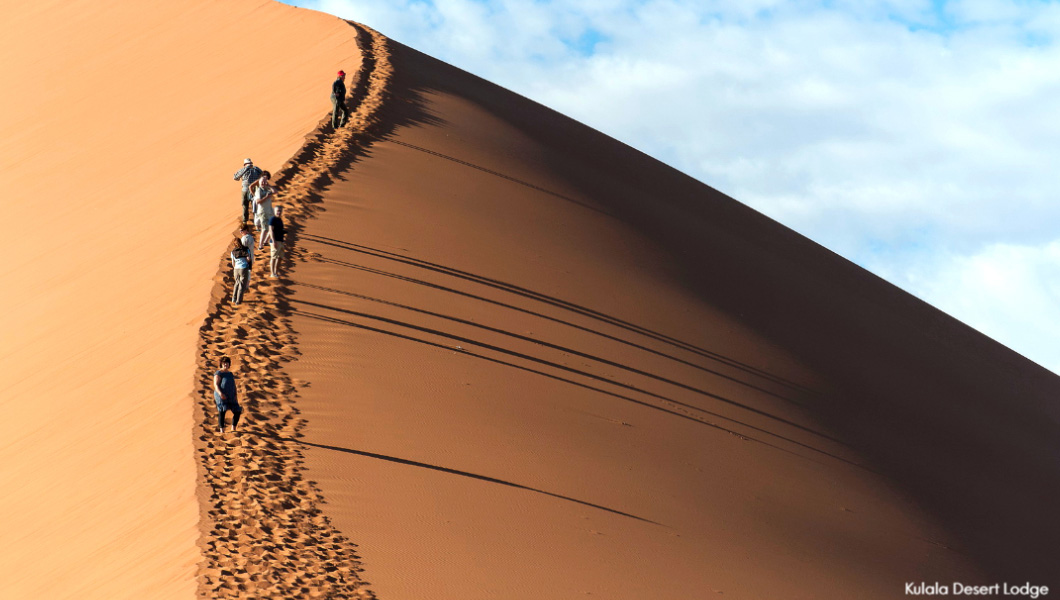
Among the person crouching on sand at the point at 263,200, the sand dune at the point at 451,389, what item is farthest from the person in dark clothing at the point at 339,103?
the person crouching on sand at the point at 263,200

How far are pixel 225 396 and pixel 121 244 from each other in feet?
21.9

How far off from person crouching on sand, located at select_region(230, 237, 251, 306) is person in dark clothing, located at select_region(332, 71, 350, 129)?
673cm

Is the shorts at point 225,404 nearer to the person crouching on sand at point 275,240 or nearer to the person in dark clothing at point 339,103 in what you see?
the person crouching on sand at point 275,240

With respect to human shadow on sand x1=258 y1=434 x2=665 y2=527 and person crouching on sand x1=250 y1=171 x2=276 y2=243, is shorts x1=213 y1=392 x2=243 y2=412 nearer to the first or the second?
human shadow on sand x1=258 y1=434 x2=665 y2=527

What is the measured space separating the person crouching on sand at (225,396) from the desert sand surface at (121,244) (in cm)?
45

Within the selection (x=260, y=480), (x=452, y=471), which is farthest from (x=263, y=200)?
(x=452, y=471)

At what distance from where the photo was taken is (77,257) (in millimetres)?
15680

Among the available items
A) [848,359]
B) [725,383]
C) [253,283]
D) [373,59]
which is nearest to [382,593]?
[253,283]

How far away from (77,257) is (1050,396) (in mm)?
20157

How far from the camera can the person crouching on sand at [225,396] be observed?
997cm

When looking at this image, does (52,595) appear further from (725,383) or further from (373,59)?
(373,59)

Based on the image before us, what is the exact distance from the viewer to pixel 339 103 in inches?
747

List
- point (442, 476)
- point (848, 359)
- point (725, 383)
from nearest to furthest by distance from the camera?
point (442, 476)
point (725, 383)
point (848, 359)

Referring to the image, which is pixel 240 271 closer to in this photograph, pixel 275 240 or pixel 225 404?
pixel 275 240
